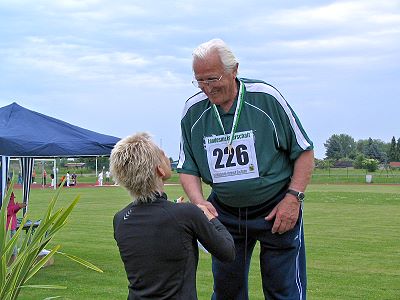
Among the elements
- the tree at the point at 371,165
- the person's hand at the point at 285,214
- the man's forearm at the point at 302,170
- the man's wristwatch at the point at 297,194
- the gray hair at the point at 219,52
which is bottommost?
the tree at the point at 371,165

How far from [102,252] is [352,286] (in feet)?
18.0

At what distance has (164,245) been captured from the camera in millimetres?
3588

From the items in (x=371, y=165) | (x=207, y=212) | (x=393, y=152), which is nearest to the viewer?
(x=207, y=212)

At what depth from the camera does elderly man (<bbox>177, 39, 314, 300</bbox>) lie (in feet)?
13.5

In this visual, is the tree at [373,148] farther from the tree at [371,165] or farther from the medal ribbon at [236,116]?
the medal ribbon at [236,116]

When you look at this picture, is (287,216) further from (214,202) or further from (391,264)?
(391,264)

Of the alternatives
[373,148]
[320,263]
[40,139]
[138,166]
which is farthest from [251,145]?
[373,148]

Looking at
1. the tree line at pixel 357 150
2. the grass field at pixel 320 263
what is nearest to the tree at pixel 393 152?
the tree line at pixel 357 150

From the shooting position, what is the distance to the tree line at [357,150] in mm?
107075

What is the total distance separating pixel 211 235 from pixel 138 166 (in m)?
0.50

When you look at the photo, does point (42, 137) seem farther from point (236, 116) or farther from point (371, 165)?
point (371, 165)

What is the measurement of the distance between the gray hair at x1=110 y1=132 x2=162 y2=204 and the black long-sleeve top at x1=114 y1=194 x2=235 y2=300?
0.24ft

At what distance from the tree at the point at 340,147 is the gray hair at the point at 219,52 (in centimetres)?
10937

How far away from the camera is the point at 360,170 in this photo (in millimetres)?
88562
